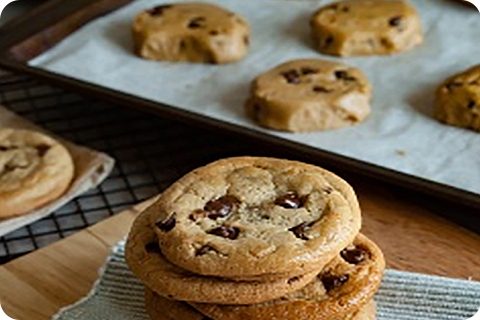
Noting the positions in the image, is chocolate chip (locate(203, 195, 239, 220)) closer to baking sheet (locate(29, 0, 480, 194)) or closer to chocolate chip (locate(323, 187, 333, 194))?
chocolate chip (locate(323, 187, 333, 194))

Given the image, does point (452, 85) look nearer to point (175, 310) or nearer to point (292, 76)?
point (292, 76)

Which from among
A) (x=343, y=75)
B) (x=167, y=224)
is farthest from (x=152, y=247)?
(x=343, y=75)

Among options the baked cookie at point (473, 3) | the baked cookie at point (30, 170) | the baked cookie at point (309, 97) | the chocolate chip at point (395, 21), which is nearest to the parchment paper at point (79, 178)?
the baked cookie at point (30, 170)

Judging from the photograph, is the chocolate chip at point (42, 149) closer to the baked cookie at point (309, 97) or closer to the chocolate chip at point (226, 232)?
the baked cookie at point (309, 97)

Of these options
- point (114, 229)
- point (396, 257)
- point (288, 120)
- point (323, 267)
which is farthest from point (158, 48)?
point (323, 267)

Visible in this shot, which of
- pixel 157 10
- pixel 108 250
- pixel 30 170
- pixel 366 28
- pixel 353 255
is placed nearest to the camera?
pixel 353 255

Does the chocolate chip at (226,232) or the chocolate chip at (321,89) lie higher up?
the chocolate chip at (226,232)
